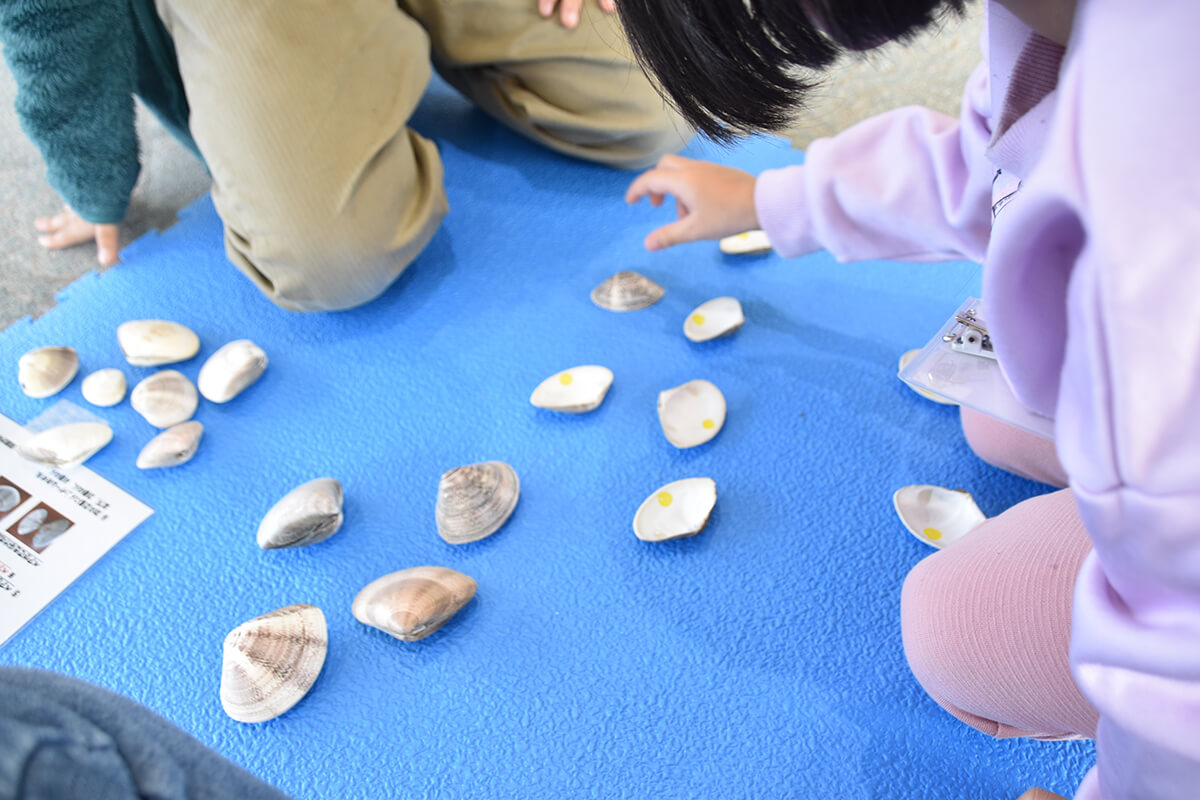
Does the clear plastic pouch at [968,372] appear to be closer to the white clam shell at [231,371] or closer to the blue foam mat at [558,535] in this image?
the blue foam mat at [558,535]

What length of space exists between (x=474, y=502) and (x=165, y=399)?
0.41m

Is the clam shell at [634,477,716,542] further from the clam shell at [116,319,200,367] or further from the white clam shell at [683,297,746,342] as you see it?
the clam shell at [116,319,200,367]

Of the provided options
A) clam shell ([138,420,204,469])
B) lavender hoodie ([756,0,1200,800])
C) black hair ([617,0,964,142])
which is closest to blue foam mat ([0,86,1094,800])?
clam shell ([138,420,204,469])

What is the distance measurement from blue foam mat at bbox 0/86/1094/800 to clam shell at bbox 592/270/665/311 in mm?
28

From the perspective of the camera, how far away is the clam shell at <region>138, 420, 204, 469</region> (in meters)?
0.87

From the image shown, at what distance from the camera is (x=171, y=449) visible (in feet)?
2.84

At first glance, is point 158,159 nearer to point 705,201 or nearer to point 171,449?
point 171,449

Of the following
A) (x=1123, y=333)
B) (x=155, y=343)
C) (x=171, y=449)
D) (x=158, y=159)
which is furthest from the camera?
(x=158, y=159)

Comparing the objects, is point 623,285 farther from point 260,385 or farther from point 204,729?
point 204,729

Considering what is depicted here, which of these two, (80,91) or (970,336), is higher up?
(80,91)

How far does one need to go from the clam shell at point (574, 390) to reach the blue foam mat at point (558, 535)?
0.02 metres

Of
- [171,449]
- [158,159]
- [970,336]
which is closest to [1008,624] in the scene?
[970,336]

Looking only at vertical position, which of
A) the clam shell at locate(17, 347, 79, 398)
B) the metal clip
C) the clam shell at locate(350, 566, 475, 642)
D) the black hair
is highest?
the black hair

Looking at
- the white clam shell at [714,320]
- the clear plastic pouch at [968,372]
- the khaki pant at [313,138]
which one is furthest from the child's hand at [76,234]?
the clear plastic pouch at [968,372]
